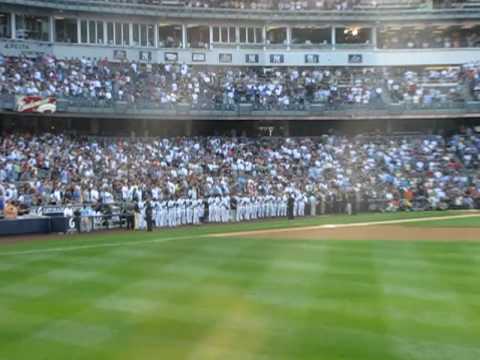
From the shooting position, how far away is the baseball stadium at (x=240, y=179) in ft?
34.4

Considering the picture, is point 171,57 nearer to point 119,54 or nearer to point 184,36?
point 184,36

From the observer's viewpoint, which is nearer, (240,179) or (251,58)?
(240,179)

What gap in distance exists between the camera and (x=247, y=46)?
149 ft

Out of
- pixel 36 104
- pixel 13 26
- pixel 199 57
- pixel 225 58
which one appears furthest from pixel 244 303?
pixel 225 58

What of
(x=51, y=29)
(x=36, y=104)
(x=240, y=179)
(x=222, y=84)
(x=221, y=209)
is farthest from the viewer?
(x=222, y=84)

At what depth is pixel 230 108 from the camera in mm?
41406

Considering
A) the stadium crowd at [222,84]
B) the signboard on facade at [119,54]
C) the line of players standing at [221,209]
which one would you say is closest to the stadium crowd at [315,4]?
the stadium crowd at [222,84]

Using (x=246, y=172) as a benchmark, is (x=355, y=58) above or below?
above

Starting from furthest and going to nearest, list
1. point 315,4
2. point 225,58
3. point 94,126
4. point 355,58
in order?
point 315,4 → point 355,58 → point 225,58 → point 94,126

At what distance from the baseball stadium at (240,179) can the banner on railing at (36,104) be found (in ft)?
0.29

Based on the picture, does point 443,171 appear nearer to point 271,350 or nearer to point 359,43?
point 359,43

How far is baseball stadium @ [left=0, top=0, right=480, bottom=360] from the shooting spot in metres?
10.5

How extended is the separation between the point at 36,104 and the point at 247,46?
622 inches

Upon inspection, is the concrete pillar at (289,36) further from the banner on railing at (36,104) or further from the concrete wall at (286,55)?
the banner on railing at (36,104)
